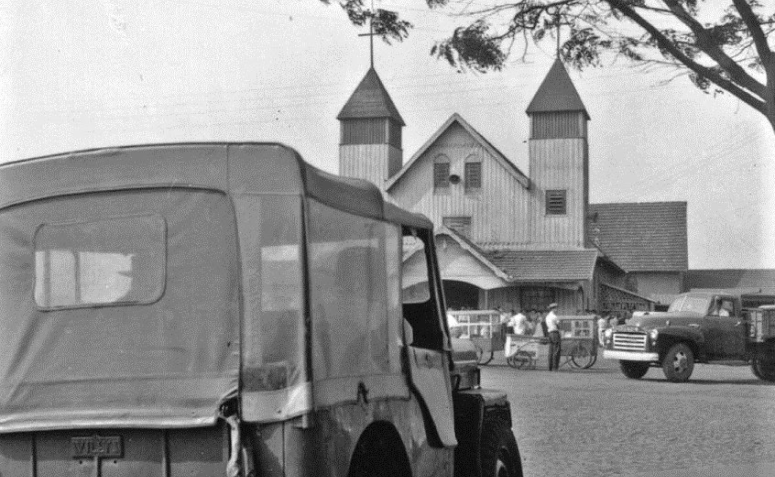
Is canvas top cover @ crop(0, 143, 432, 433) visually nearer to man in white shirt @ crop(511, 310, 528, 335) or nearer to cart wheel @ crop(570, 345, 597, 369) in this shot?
cart wheel @ crop(570, 345, 597, 369)

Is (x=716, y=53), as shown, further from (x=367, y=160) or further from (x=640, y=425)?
(x=367, y=160)

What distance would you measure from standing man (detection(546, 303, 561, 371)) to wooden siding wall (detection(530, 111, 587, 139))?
83.9 feet

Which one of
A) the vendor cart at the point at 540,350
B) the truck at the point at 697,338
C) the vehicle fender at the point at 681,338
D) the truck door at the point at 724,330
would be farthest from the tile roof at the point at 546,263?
the vehicle fender at the point at 681,338

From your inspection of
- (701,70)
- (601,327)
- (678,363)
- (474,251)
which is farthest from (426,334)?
(474,251)

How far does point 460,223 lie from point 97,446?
50.8 metres

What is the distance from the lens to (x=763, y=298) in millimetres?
30141

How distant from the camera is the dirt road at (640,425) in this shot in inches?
468

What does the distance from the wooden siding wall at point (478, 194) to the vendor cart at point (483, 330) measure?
1568 cm

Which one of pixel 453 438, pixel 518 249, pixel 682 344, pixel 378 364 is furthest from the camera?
pixel 518 249

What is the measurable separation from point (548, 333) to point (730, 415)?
12.6 m

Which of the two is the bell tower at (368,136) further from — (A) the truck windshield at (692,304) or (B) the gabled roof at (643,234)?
(A) the truck windshield at (692,304)

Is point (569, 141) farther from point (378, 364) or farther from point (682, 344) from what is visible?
point (378, 364)

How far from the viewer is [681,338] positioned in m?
27.3

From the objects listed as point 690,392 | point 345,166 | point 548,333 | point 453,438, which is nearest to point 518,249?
point 345,166
